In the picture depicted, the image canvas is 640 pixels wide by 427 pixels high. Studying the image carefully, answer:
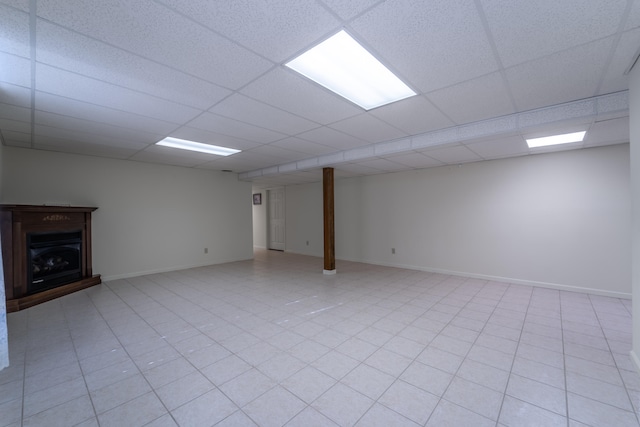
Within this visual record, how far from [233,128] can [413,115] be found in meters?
2.37

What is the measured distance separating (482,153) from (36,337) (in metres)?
6.71

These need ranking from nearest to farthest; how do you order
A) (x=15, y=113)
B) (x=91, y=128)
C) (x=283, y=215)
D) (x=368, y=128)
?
(x=15, y=113), (x=91, y=128), (x=368, y=128), (x=283, y=215)

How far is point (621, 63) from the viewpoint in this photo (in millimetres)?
2078

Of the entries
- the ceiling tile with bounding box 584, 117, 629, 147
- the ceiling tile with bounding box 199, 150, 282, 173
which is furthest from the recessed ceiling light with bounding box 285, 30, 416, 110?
Result: the ceiling tile with bounding box 199, 150, 282, 173

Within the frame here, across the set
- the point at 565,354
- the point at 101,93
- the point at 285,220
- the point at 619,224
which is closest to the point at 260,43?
the point at 101,93

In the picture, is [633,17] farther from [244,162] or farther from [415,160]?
[244,162]

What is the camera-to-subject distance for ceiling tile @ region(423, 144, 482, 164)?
4152 mm

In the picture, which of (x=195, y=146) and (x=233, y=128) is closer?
(x=233, y=128)

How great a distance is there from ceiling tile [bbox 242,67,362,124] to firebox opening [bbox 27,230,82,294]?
442cm

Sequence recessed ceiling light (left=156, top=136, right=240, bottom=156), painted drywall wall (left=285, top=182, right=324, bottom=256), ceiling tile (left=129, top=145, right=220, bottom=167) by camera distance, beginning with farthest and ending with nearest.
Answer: painted drywall wall (left=285, top=182, right=324, bottom=256), ceiling tile (left=129, top=145, right=220, bottom=167), recessed ceiling light (left=156, top=136, right=240, bottom=156)

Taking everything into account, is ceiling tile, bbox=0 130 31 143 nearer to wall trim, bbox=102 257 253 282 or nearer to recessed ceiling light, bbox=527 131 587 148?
wall trim, bbox=102 257 253 282

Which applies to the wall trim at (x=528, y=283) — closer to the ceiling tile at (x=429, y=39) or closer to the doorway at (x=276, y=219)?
the ceiling tile at (x=429, y=39)

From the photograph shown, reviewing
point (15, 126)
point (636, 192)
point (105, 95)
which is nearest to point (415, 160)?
Result: point (636, 192)

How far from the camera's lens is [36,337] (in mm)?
2801
